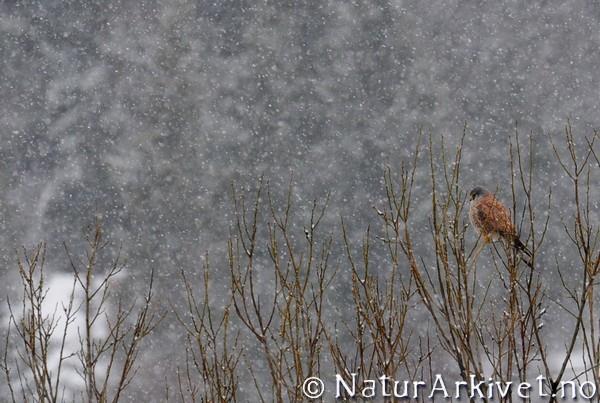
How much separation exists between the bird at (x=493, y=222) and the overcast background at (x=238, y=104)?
92.5ft

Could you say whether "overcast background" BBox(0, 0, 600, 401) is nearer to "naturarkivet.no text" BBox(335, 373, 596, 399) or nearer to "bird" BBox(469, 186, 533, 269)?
"bird" BBox(469, 186, 533, 269)

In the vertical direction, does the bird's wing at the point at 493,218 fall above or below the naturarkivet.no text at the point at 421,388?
above

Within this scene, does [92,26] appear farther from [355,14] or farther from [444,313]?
[444,313]

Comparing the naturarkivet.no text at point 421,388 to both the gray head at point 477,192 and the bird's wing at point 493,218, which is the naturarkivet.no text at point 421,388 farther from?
the gray head at point 477,192

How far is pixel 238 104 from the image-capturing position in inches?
2007

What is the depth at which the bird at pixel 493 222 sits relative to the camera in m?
2.94

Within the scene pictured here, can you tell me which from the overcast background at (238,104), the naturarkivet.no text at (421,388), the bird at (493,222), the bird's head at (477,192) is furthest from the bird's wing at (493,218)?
the overcast background at (238,104)

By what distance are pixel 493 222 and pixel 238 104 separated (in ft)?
156

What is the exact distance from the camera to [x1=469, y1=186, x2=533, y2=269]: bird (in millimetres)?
2936

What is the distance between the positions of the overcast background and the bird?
92.5ft

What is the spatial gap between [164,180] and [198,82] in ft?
31.2

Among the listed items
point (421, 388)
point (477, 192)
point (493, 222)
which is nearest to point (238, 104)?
point (477, 192)

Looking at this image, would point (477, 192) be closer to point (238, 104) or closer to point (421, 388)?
point (421, 388)

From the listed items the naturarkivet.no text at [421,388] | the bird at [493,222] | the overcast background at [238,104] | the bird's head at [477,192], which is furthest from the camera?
the overcast background at [238,104]
